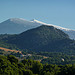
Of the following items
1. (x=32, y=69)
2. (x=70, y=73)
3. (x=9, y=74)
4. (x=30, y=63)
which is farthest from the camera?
(x=30, y=63)

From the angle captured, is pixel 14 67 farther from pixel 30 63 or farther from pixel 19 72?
pixel 30 63

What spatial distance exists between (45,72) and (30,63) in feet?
71.8

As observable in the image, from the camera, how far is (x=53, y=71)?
128375 mm

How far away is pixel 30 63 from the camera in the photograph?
146m

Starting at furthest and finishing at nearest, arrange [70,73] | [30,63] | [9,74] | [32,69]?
[30,63] < [32,69] < [70,73] < [9,74]

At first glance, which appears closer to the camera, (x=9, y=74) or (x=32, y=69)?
(x=9, y=74)

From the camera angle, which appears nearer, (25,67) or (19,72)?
(19,72)

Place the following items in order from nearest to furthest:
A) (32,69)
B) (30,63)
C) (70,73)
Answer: (70,73) → (32,69) → (30,63)

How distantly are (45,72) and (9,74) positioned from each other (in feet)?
46.6

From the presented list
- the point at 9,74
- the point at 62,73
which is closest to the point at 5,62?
the point at 9,74

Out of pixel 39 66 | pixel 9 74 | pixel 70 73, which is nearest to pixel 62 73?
pixel 70 73

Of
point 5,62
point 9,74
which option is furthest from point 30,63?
point 9,74

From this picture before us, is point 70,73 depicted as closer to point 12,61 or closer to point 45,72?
point 45,72

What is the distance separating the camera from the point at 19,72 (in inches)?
4897
